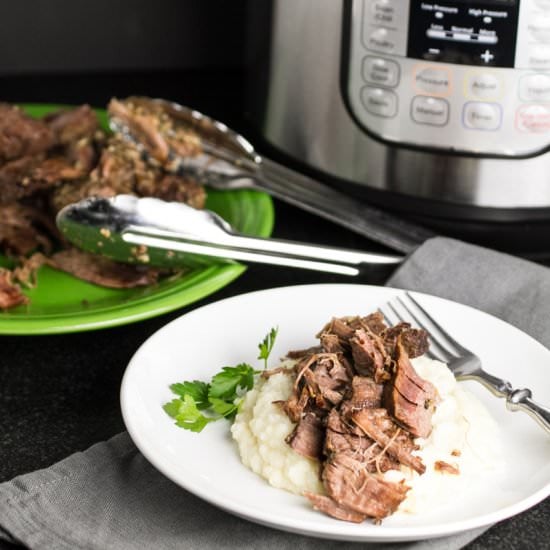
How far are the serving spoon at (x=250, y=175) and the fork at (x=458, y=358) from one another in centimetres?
21

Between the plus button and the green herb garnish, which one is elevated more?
the plus button

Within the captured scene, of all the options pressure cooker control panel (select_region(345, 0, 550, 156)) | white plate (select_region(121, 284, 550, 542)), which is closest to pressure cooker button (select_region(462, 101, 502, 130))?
pressure cooker control panel (select_region(345, 0, 550, 156))

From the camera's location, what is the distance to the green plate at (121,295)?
91cm

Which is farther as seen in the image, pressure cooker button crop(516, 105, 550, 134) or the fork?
pressure cooker button crop(516, 105, 550, 134)

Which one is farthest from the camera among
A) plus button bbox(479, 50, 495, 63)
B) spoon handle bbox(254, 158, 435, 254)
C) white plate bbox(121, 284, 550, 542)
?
spoon handle bbox(254, 158, 435, 254)

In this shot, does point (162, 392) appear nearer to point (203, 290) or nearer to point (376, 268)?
point (203, 290)

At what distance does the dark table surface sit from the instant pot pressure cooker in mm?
113

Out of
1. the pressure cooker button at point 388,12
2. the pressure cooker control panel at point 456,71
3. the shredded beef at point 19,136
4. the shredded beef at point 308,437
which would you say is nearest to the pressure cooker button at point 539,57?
the pressure cooker control panel at point 456,71

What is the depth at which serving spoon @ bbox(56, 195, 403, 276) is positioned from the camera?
99 centimetres

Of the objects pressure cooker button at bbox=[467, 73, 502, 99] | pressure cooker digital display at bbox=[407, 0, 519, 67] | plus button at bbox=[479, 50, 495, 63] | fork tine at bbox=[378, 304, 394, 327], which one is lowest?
fork tine at bbox=[378, 304, 394, 327]

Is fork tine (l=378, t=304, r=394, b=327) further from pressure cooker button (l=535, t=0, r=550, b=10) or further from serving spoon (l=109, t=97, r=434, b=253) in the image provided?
pressure cooker button (l=535, t=0, r=550, b=10)

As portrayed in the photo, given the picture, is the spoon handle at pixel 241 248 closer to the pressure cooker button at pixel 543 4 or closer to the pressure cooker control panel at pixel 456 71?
the pressure cooker control panel at pixel 456 71

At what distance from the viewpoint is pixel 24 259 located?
3.63ft

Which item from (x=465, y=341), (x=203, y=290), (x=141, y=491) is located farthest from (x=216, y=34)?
(x=141, y=491)
